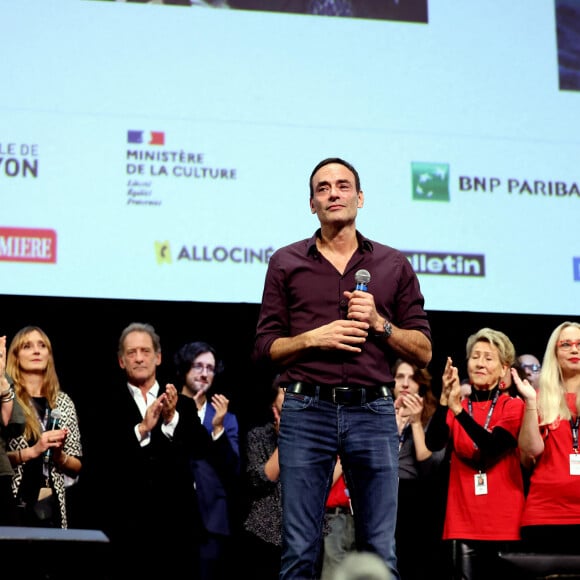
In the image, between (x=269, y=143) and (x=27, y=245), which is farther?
(x=269, y=143)

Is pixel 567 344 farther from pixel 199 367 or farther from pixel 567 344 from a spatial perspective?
pixel 199 367

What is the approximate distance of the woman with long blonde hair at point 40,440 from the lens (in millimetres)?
3518

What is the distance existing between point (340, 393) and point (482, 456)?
1.49 m

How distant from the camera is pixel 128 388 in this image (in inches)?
162

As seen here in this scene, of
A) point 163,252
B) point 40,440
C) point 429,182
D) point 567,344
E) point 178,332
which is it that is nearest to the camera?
point 40,440

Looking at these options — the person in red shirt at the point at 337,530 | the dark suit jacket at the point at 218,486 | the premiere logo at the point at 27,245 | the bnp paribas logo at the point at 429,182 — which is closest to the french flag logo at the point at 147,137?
the premiere logo at the point at 27,245

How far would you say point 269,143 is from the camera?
473 cm

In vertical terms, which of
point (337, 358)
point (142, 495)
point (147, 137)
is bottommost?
point (142, 495)

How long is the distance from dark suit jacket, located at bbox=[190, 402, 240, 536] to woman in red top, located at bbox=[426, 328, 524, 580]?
0.94 m

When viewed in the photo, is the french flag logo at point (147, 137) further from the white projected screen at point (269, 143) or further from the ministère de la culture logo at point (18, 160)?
the ministère de la culture logo at point (18, 160)

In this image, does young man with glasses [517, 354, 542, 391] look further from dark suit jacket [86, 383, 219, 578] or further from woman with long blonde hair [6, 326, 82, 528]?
woman with long blonde hair [6, 326, 82, 528]

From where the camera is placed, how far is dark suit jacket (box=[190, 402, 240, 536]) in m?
4.19

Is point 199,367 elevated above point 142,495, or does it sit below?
above

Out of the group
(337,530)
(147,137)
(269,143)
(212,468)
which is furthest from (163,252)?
(337,530)
